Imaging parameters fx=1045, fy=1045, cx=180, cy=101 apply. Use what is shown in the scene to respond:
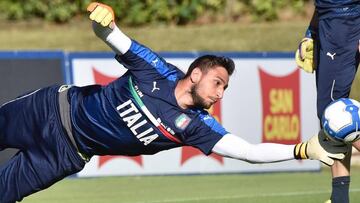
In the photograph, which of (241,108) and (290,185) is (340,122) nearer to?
(290,185)

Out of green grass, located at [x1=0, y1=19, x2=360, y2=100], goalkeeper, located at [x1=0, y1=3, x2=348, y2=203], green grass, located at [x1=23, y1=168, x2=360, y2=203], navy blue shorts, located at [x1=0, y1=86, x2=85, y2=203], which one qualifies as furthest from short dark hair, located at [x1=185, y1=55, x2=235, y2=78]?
green grass, located at [x1=0, y1=19, x2=360, y2=100]

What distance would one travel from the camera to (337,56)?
8.18 metres

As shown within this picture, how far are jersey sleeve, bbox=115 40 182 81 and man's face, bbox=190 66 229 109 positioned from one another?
290 millimetres

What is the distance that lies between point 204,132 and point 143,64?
0.62m

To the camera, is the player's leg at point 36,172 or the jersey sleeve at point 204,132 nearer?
the jersey sleeve at point 204,132

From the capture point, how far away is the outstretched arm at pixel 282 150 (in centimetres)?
664

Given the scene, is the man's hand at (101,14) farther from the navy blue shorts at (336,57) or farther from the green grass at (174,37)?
the green grass at (174,37)

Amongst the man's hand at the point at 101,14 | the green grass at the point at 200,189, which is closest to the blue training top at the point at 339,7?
the green grass at the point at 200,189

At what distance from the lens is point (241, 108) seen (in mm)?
12648

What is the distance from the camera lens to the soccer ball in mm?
6630

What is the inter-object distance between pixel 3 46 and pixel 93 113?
9.30 meters

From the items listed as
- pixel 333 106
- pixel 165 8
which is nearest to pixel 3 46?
pixel 165 8

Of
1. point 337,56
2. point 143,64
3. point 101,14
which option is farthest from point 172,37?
point 101,14

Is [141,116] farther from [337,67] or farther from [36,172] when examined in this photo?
[337,67]
